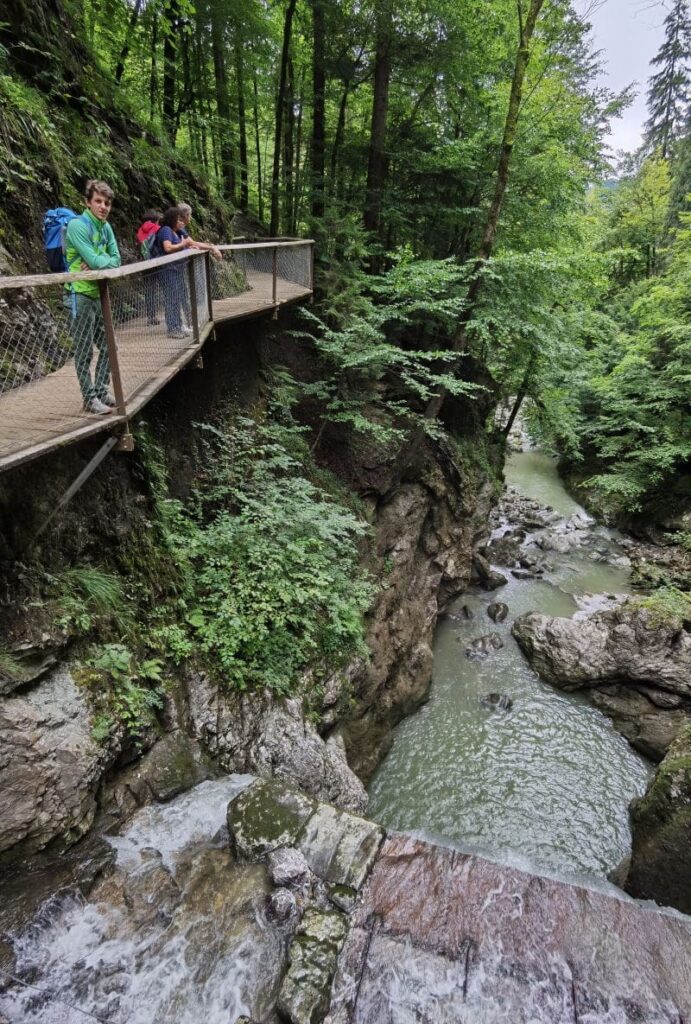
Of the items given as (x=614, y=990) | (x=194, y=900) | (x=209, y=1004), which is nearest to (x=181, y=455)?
(x=194, y=900)

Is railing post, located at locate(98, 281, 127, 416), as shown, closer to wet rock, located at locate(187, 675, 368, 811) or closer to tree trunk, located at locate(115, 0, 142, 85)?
wet rock, located at locate(187, 675, 368, 811)

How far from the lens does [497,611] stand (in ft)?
40.8

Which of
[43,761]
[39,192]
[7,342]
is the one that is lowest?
[43,761]

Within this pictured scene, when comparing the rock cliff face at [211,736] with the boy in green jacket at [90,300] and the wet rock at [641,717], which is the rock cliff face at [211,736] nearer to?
the boy in green jacket at [90,300]

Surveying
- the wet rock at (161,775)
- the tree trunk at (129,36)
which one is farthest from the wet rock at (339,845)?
the tree trunk at (129,36)

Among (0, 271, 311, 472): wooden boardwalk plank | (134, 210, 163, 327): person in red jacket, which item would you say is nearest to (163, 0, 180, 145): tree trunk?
(134, 210, 163, 327): person in red jacket

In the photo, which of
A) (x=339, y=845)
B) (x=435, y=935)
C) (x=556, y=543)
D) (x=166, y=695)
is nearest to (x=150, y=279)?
(x=166, y=695)

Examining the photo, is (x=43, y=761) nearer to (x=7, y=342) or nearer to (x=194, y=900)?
(x=194, y=900)

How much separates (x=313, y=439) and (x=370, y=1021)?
340 inches

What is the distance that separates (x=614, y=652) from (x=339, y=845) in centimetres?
810

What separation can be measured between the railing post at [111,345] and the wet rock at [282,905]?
14.1 ft

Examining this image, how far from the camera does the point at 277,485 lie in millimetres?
7668

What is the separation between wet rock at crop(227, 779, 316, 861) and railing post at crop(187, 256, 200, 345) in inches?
203

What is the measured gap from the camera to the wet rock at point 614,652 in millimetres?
9648
